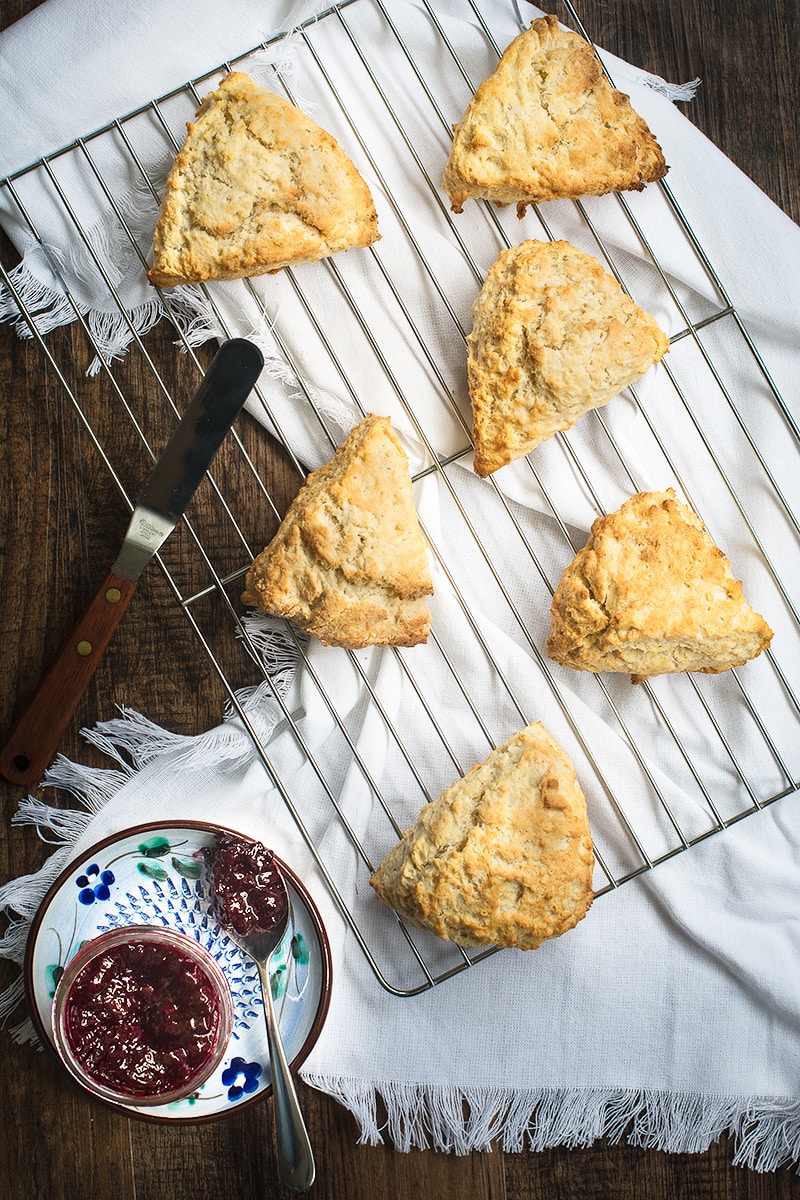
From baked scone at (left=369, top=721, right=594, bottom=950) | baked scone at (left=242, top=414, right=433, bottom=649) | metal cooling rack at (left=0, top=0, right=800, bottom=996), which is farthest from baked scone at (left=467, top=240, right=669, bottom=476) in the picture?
baked scone at (left=369, top=721, right=594, bottom=950)

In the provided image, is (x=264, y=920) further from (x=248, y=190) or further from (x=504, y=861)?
(x=248, y=190)

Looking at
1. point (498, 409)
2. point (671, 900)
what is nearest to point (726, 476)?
point (498, 409)

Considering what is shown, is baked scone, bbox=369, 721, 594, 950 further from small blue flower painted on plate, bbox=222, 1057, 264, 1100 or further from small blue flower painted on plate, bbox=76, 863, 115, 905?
small blue flower painted on plate, bbox=76, 863, 115, 905

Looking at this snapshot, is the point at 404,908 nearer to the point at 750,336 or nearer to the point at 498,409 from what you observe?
the point at 498,409

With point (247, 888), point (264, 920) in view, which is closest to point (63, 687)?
point (247, 888)

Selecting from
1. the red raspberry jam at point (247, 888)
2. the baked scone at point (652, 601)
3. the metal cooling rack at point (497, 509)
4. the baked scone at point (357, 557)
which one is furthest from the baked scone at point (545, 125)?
the red raspberry jam at point (247, 888)
